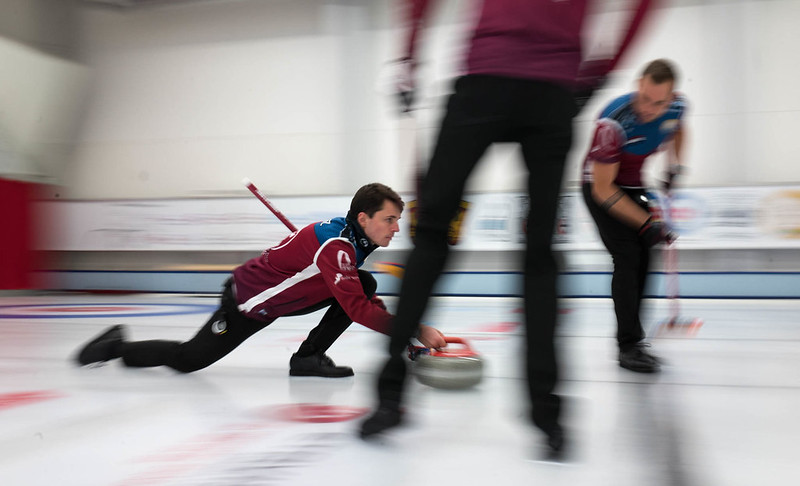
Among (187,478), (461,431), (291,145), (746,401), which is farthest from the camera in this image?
(291,145)

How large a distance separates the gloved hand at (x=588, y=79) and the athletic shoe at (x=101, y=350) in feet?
5.54

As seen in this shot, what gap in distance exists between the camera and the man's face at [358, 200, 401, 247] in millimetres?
1656

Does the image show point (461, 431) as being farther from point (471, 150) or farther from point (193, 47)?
point (193, 47)

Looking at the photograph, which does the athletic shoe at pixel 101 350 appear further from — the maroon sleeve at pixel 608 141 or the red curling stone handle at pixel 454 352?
the maroon sleeve at pixel 608 141

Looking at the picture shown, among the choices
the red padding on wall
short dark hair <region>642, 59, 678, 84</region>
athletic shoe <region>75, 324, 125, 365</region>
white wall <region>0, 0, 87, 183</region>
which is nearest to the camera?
short dark hair <region>642, 59, 678, 84</region>

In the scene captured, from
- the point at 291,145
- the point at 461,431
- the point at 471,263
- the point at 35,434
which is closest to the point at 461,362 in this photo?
the point at 461,431

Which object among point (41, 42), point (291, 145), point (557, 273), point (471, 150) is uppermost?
point (41, 42)

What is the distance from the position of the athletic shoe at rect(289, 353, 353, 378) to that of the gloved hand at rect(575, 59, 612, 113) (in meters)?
1.16

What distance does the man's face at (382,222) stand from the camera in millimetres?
1656

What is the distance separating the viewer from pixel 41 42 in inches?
291

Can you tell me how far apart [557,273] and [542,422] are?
0.88 ft

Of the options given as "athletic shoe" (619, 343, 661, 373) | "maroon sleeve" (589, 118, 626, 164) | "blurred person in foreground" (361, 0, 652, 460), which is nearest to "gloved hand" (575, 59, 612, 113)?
"blurred person in foreground" (361, 0, 652, 460)

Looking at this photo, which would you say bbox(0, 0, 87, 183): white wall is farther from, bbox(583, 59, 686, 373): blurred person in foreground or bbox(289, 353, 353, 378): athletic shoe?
bbox(583, 59, 686, 373): blurred person in foreground

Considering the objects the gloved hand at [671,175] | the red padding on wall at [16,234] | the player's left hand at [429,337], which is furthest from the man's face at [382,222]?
the red padding on wall at [16,234]
